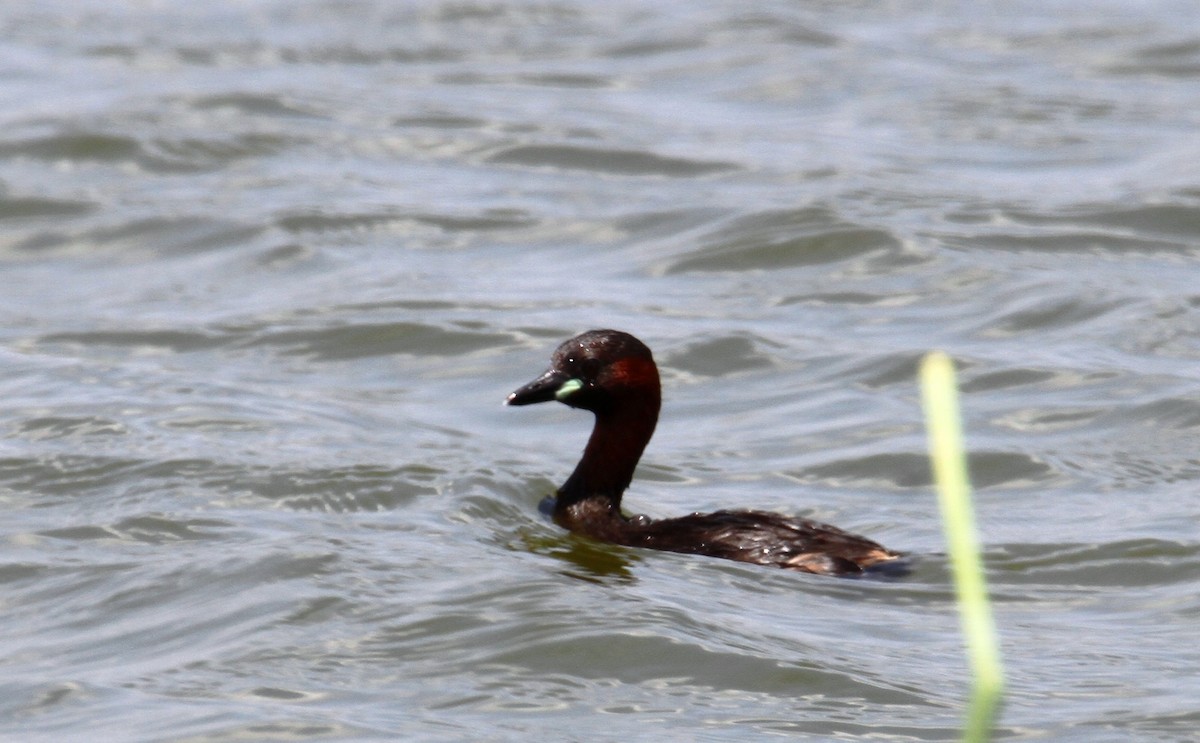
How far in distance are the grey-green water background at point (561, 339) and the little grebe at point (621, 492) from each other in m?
0.10

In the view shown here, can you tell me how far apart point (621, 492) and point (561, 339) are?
9.44ft

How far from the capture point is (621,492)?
23.4 feet

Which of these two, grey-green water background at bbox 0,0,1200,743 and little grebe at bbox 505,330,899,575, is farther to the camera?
little grebe at bbox 505,330,899,575

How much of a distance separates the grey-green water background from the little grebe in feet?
0.32

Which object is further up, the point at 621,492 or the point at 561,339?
the point at 561,339

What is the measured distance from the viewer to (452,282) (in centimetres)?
1111

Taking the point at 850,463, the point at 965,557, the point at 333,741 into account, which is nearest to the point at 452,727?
the point at 333,741

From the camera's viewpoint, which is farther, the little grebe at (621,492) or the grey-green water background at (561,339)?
the little grebe at (621,492)

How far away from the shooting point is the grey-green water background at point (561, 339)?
5.63 metres

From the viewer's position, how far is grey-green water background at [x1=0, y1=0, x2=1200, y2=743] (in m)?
5.63

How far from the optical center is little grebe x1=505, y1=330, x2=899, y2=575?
6363mm

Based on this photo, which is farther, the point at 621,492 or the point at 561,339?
the point at 561,339

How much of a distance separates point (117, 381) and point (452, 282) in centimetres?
240

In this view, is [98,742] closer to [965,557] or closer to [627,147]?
[965,557]
